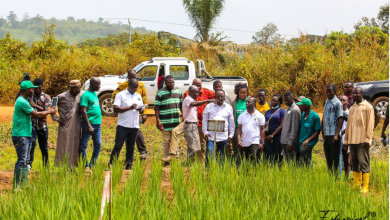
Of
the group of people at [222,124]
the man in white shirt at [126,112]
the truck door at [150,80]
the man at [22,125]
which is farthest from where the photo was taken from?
the truck door at [150,80]

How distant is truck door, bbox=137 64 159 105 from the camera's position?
552 inches

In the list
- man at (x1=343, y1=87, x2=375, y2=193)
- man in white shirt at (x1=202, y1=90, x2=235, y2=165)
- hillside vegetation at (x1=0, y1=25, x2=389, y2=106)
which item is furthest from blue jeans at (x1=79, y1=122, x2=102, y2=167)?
hillside vegetation at (x1=0, y1=25, x2=389, y2=106)

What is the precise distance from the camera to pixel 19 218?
4320mm

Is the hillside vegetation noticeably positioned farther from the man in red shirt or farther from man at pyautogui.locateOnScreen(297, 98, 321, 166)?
man at pyautogui.locateOnScreen(297, 98, 321, 166)

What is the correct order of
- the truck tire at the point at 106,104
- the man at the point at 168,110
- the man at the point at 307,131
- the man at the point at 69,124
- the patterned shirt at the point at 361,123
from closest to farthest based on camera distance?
the patterned shirt at the point at 361,123, the man at the point at 69,124, the man at the point at 307,131, the man at the point at 168,110, the truck tire at the point at 106,104

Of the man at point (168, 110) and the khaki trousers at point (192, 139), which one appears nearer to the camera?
the khaki trousers at point (192, 139)

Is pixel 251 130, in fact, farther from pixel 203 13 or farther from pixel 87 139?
pixel 203 13

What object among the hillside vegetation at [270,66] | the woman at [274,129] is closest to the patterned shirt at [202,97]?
the woman at [274,129]

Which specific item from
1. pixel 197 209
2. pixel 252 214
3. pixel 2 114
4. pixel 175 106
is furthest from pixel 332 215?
pixel 2 114

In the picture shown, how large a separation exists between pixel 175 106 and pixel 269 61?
11538 mm

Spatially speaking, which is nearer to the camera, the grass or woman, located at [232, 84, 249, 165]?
the grass

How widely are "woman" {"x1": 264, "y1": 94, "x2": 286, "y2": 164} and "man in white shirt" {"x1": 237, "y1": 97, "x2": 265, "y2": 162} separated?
0.84 feet

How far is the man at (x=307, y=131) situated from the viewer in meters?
7.71

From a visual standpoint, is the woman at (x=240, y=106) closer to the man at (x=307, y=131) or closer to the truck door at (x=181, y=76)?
the man at (x=307, y=131)
